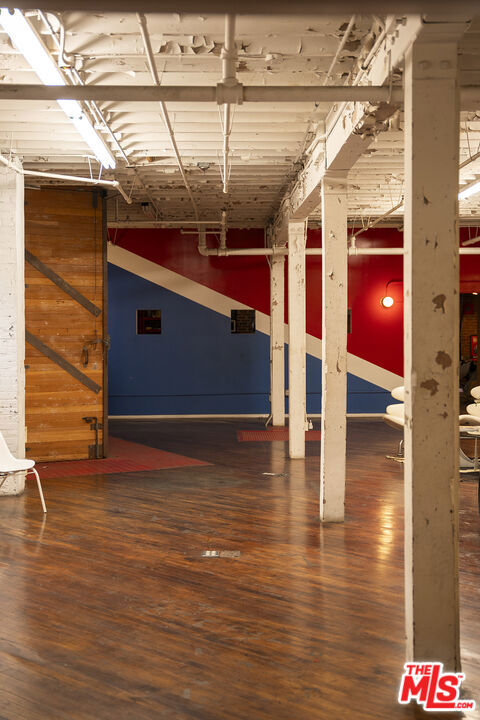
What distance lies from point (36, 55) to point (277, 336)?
307 inches

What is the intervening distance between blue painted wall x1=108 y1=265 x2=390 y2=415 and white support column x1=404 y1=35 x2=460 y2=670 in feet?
31.7

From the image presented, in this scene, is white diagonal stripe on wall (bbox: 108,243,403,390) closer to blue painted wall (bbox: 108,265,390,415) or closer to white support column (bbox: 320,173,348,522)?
blue painted wall (bbox: 108,265,390,415)

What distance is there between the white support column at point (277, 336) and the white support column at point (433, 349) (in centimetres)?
844

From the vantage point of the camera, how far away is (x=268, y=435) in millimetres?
10461

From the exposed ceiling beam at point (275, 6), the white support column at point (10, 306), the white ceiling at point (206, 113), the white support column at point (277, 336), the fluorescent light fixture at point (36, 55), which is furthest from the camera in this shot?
the white support column at point (277, 336)

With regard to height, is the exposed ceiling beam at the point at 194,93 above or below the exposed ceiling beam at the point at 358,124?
below

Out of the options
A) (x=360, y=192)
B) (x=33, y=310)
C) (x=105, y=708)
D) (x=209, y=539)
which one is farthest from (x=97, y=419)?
(x=105, y=708)

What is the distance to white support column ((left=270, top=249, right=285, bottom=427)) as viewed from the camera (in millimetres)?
11344

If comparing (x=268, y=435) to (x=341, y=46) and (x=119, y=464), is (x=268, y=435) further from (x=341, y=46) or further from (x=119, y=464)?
(x=341, y=46)

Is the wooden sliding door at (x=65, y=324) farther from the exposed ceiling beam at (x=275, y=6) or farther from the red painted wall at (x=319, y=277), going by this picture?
the exposed ceiling beam at (x=275, y=6)

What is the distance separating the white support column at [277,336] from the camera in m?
11.3

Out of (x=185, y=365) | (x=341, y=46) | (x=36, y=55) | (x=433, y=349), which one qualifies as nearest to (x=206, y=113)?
(x=341, y=46)

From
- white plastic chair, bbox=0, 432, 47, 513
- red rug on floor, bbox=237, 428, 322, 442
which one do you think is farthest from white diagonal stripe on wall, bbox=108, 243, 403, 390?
white plastic chair, bbox=0, 432, 47, 513

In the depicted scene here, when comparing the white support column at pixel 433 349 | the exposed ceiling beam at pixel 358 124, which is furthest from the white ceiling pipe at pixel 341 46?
the white support column at pixel 433 349
